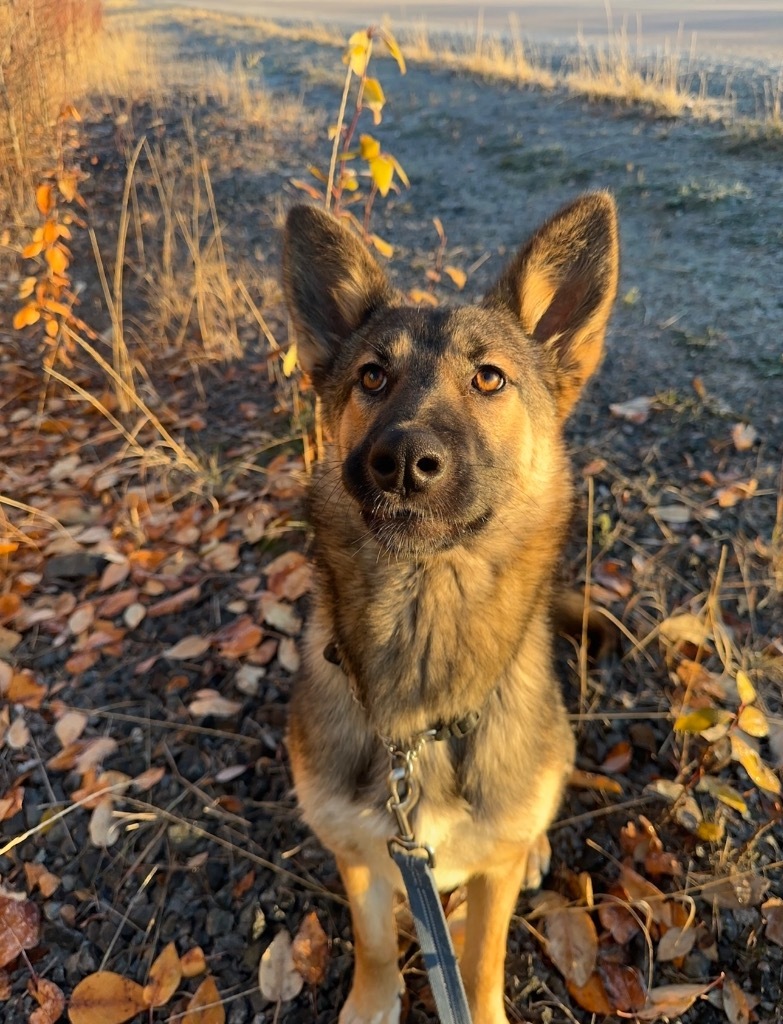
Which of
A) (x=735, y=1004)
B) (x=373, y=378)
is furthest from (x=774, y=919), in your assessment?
(x=373, y=378)

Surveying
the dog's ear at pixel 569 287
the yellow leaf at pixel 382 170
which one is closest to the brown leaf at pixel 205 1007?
the dog's ear at pixel 569 287

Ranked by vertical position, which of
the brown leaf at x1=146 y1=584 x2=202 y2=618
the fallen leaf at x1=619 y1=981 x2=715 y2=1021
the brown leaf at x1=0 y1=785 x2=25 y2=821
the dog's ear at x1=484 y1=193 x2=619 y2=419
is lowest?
the fallen leaf at x1=619 y1=981 x2=715 y2=1021

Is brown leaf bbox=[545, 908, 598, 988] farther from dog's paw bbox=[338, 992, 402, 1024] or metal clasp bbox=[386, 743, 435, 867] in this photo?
metal clasp bbox=[386, 743, 435, 867]

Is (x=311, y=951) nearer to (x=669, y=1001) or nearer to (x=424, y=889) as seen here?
(x=424, y=889)

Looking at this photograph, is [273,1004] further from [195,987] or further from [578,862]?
[578,862]

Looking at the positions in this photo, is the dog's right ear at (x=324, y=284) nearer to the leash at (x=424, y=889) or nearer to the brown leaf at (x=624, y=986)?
the leash at (x=424, y=889)

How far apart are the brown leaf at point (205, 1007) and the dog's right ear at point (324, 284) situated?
2172 mm

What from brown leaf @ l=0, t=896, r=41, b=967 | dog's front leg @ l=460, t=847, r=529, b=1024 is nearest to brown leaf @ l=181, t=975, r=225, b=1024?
brown leaf @ l=0, t=896, r=41, b=967

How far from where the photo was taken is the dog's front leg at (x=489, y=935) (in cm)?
218

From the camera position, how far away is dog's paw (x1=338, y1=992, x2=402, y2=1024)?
7.45 ft

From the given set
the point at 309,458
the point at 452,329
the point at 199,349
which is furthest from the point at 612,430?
the point at 199,349

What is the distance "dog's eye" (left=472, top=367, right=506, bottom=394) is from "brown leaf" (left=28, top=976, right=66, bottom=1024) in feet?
8.17

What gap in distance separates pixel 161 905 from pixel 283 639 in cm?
122

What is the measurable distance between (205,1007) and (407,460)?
198 cm
